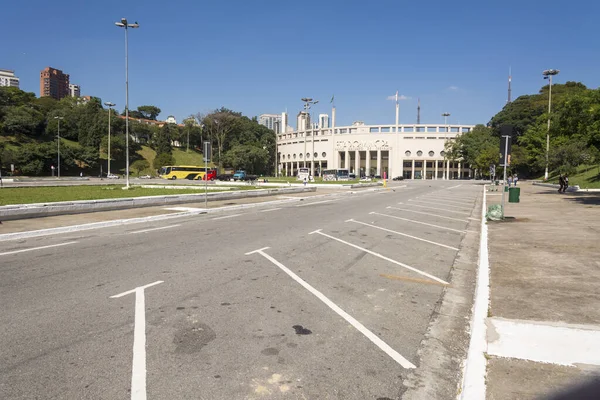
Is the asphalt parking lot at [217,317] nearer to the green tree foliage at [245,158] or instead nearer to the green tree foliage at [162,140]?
the green tree foliage at [245,158]

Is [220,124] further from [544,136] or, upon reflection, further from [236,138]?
[544,136]

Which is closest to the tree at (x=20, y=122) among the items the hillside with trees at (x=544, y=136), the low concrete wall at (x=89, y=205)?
the low concrete wall at (x=89, y=205)

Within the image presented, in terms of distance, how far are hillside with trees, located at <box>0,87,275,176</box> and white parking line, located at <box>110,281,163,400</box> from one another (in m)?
77.2

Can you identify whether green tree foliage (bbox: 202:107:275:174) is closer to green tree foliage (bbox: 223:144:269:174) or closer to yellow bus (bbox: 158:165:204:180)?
green tree foliage (bbox: 223:144:269:174)

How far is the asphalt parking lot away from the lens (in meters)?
3.54

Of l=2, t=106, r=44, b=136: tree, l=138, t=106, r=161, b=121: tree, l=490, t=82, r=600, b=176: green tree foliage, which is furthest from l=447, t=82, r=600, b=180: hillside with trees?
l=138, t=106, r=161, b=121: tree

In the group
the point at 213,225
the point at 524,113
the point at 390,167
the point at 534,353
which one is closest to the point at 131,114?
the point at 390,167

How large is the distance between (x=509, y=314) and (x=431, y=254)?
169 inches

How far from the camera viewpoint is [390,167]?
127938 mm

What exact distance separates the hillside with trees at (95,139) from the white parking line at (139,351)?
7719 centimetres

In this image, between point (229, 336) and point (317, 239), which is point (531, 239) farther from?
A: point (229, 336)

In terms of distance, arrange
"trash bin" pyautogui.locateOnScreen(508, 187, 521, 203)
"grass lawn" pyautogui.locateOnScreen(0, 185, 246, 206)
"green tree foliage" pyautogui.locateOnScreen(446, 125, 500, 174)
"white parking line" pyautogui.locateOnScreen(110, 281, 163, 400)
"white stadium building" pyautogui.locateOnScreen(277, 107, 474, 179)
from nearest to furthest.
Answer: "white parking line" pyautogui.locateOnScreen(110, 281, 163, 400) → "grass lawn" pyautogui.locateOnScreen(0, 185, 246, 206) → "trash bin" pyautogui.locateOnScreen(508, 187, 521, 203) → "green tree foliage" pyautogui.locateOnScreen(446, 125, 500, 174) → "white stadium building" pyautogui.locateOnScreen(277, 107, 474, 179)

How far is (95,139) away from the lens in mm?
99125

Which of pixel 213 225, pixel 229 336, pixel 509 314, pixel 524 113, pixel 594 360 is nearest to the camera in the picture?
pixel 594 360
